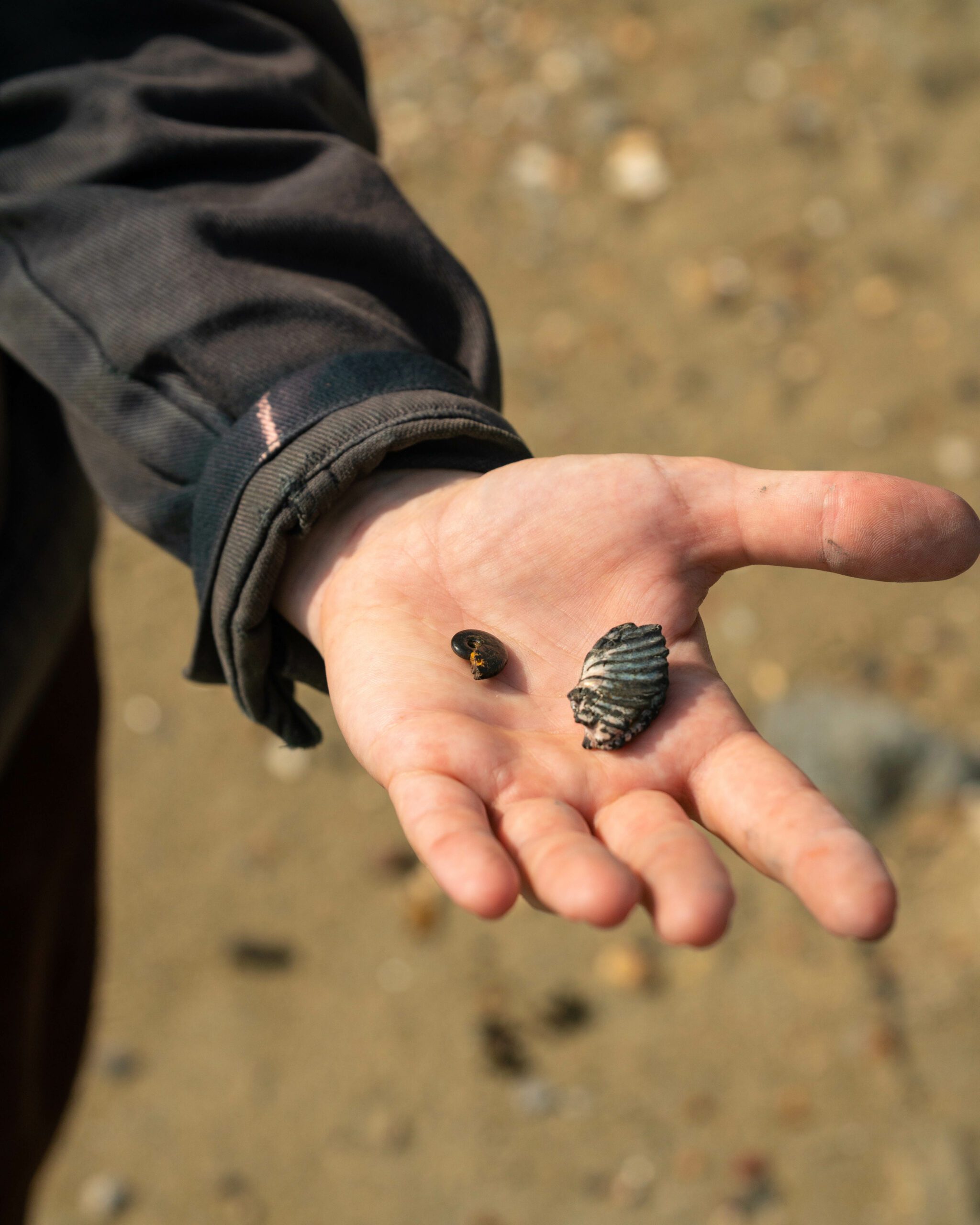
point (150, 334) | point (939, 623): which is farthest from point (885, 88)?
point (150, 334)

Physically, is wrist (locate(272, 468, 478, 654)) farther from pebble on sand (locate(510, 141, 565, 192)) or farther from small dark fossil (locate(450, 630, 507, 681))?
pebble on sand (locate(510, 141, 565, 192))

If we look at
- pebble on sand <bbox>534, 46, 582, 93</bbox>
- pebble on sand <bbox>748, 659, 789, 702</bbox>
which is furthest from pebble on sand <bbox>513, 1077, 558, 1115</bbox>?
pebble on sand <bbox>534, 46, 582, 93</bbox>

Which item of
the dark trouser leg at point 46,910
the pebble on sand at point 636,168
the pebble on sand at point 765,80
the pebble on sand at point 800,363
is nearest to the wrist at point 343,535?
the dark trouser leg at point 46,910

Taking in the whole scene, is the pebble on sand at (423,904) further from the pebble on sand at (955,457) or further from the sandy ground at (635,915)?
the pebble on sand at (955,457)

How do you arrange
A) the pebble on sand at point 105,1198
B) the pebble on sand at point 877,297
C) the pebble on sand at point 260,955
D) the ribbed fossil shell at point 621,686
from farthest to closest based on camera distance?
the pebble on sand at point 877,297 → the pebble on sand at point 260,955 → the pebble on sand at point 105,1198 → the ribbed fossil shell at point 621,686

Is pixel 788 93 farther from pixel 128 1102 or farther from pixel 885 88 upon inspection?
pixel 128 1102
